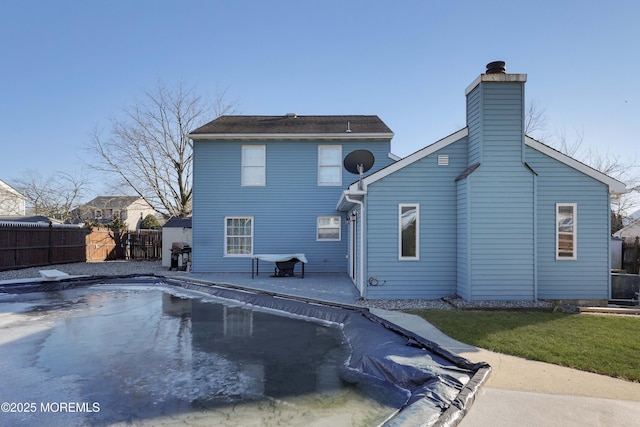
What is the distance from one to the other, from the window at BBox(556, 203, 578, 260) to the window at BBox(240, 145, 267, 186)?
931cm

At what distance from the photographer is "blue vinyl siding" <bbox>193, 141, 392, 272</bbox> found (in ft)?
44.7

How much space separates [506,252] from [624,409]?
5.16 metres

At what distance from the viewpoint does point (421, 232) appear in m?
8.71

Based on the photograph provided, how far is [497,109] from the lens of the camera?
8.23m

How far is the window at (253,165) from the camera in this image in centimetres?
1377

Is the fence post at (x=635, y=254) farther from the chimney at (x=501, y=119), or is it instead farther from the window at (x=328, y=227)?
the window at (x=328, y=227)

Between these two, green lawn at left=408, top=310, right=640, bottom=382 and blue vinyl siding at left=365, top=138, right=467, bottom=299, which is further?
blue vinyl siding at left=365, top=138, right=467, bottom=299

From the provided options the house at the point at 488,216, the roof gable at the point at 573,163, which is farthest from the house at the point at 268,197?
the roof gable at the point at 573,163

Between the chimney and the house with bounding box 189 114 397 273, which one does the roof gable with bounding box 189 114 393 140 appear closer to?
the house with bounding box 189 114 397 273

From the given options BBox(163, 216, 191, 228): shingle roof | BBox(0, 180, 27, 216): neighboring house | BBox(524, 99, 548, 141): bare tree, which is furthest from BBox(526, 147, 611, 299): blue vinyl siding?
BBox(0, 180, 27, 216): neighboring house

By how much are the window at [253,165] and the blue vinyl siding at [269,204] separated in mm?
166

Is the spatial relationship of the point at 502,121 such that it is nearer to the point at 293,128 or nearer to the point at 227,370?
the point at 227,370

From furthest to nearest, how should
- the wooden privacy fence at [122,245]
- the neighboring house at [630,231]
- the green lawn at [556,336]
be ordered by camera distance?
the wooden privacy fence at [122,245]
the neighboring house at [630,231]
the green lawn at [556,336]

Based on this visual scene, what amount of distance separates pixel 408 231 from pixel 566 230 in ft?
11.7
